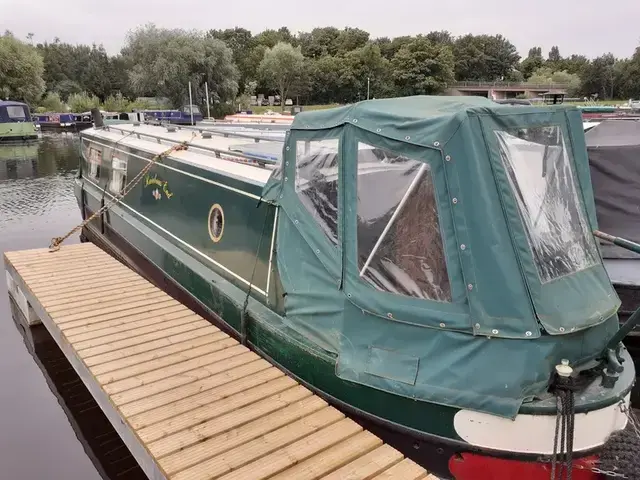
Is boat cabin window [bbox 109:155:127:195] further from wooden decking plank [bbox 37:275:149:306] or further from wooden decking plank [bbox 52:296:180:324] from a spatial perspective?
wooden decking plank [bbox 52:296:180:324]

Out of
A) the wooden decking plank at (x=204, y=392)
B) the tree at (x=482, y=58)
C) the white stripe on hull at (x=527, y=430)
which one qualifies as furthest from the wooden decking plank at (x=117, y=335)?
the tree at (x=482, y=58)

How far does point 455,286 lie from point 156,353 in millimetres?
2512

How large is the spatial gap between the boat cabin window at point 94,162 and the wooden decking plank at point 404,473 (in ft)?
27.4

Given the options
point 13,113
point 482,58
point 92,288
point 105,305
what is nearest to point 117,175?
point 92,288

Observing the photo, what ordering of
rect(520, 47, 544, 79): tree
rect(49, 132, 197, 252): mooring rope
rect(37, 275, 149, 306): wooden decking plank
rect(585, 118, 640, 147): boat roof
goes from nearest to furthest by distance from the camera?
rect(37, 275, 149, 306): wooden decking plank < rect(585, 118, 640, 147): boat roof < rect(49, 132, 197, 252): mooring rope < rect(520, 47, 544, 79): tree

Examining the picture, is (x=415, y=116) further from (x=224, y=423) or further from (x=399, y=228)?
(x=224, y=423)

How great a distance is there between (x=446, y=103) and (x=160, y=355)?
2.83 meters

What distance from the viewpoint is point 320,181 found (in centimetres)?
363

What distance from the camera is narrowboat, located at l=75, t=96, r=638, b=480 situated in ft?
9.39

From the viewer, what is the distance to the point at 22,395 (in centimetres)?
528

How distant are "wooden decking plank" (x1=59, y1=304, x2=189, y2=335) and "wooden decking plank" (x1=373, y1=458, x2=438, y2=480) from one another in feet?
9.16

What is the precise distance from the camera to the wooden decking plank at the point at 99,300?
17.2 feet

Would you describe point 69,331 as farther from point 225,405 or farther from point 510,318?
point 510,318

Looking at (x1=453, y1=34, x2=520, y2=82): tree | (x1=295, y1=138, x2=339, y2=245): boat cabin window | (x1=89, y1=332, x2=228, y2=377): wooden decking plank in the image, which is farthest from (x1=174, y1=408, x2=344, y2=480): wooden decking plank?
(x1=453, y1=34, x2=520, y2=82): tree
